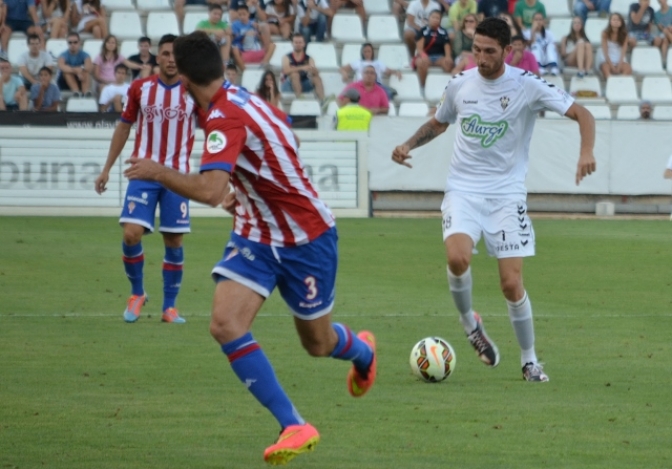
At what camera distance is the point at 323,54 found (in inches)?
939

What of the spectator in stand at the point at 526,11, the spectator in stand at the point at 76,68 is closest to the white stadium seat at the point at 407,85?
the spectator in stand at the point at 526,11

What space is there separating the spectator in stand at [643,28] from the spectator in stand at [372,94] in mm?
6132

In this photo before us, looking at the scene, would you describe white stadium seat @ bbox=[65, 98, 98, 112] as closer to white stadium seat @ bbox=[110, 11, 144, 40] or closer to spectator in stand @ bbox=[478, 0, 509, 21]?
white stadium seat @ bbox=[110, 11, 144, 40]

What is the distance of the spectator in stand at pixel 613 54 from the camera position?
A: 24656mm

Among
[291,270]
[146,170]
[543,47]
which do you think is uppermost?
[146,170]

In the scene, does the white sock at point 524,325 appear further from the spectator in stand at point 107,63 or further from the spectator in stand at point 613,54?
the spectator in stand at point 613,54

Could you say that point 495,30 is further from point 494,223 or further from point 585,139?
point 494,223

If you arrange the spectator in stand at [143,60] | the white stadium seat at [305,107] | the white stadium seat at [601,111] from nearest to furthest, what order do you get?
the spectator in stand at [143,60] → the white stadium seat at [305,107] → the white stadium seat at [601,111]

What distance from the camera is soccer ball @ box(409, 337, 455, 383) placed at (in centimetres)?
743

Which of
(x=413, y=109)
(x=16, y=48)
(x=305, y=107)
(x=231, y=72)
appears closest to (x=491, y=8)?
(x=413, y=109)

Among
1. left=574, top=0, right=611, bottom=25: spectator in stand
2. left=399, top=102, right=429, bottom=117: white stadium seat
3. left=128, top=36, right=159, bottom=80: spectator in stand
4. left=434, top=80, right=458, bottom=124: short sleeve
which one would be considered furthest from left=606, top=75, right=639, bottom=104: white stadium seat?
left=434, top=80, right=458, bottom=124: short sleeve

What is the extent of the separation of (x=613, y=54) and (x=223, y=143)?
20697 mm

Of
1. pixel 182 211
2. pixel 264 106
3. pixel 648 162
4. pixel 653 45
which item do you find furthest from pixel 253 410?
pixel 653 45

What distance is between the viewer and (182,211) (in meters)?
10.1
